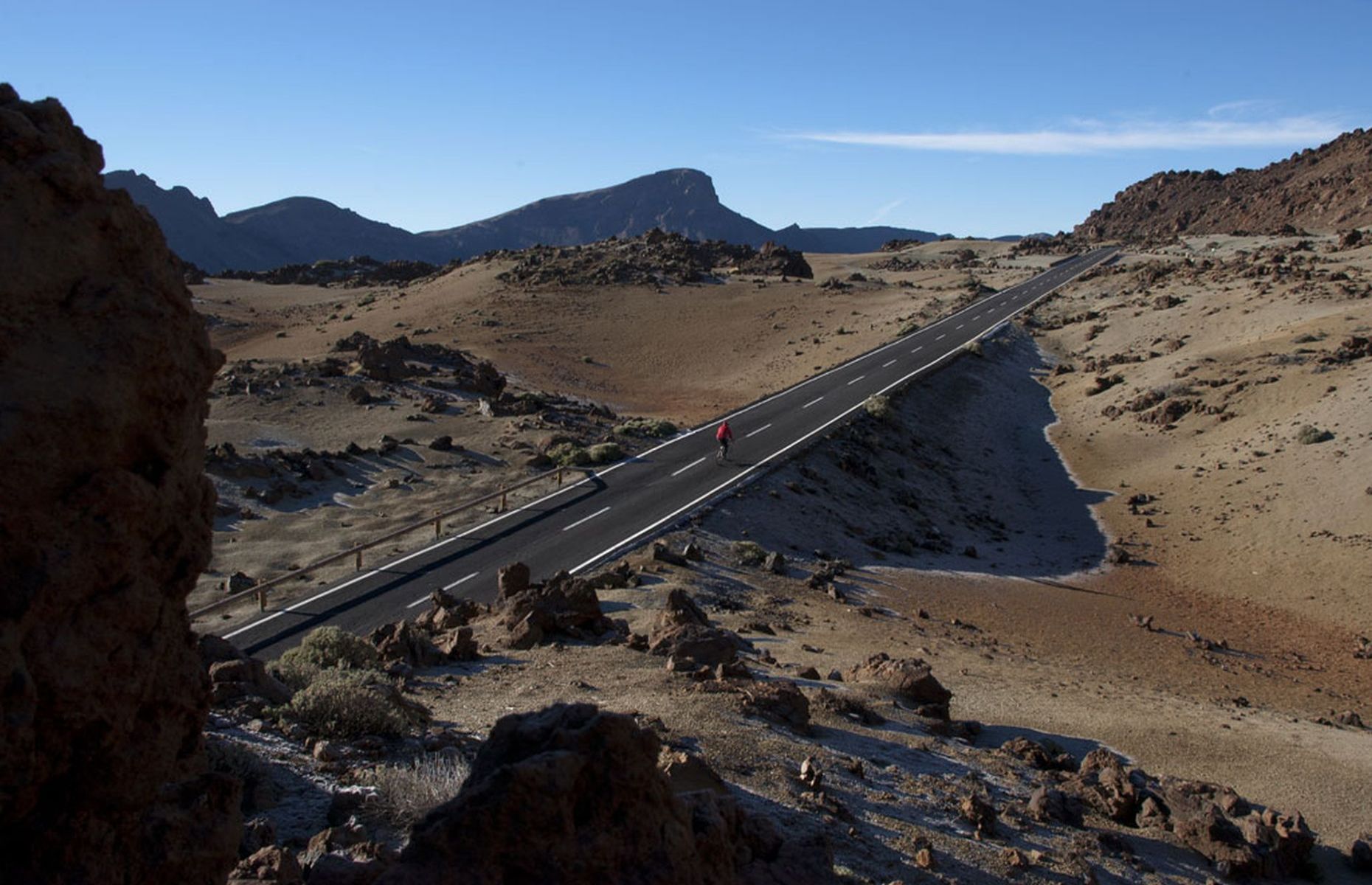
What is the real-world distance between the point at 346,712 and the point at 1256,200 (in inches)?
5751

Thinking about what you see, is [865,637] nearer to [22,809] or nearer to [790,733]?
[790,733]

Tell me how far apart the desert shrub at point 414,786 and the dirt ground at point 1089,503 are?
2.30 m

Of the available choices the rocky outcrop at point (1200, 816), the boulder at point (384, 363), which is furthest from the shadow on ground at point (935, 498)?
the boulder at point (384, 363)

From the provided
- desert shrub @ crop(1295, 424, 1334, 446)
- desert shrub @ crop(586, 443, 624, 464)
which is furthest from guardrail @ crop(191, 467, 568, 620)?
desert shrub @ crop(1295, 424, 1334, 446)

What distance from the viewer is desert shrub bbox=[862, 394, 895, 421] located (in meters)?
35.7

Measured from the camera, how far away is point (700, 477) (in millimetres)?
27344

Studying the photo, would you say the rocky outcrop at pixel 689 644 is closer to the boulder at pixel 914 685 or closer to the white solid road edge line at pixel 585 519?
the boulder at pixel 914 685

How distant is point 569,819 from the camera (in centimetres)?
464

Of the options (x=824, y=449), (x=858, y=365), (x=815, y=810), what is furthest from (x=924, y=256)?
(x=815, y=810)

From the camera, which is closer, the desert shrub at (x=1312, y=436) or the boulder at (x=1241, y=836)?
the boulder at (x=1241, y=836)

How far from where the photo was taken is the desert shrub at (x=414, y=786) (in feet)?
22.3

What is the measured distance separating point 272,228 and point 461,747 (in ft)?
644

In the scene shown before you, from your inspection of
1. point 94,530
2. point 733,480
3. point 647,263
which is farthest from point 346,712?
point 647,263

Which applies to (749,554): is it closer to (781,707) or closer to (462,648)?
(462,648)
